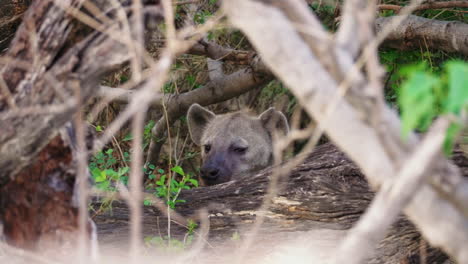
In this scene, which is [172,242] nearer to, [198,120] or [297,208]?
[297,208]

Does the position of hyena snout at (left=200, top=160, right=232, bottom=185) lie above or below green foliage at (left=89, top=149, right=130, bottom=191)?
below

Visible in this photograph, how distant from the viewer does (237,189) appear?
396 cm

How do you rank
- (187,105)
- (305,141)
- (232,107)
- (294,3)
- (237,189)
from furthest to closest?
(232,107), (187,105), (305,141), (237,189), (294,3)

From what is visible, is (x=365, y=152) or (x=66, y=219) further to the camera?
(x=66, y=219)

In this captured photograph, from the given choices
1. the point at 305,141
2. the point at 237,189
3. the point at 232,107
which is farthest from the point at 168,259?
the point at 232,107

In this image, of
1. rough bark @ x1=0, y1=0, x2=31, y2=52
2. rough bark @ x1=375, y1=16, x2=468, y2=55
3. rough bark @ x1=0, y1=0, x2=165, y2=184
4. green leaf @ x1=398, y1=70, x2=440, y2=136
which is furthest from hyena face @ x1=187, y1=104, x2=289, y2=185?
green leaf @ x1=398, y1=70, x2=440, y2=136

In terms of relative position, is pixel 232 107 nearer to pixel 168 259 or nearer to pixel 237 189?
pixel 237 189

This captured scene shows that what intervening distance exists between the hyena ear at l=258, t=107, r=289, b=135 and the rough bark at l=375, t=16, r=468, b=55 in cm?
100

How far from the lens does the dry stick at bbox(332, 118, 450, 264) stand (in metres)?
1.43

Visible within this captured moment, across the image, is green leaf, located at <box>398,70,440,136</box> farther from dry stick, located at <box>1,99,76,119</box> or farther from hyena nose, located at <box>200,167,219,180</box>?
hyena nose, located at <box>200,167,219,180</box>

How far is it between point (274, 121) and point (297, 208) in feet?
5.58

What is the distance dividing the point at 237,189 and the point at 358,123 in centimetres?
244

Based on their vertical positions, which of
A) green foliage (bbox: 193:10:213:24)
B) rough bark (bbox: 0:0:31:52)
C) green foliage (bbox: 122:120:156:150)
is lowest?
green foliage (bbox: 122:120:156:150)

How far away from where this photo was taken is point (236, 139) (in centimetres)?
528
